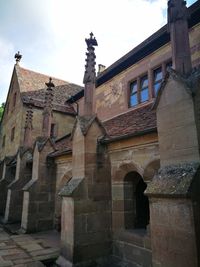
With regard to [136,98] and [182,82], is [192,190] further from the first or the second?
[136,98]

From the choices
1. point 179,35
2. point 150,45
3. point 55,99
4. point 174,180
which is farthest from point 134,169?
point 55,99

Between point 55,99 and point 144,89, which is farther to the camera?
point 55,99

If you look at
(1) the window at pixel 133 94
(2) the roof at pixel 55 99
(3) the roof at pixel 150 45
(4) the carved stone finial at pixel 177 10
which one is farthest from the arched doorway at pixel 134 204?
(2) the roof at pixel 55 99

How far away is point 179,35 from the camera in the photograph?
13.6ft

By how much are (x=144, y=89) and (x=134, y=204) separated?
5.19 m

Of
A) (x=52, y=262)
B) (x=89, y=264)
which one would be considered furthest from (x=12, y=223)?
(x=89, y=264)

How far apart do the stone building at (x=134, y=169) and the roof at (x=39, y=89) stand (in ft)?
18.1

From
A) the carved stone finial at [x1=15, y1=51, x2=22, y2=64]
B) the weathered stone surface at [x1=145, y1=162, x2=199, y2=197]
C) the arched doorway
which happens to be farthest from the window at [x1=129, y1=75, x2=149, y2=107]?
the carved stone finial at [x1=15, y1=51, x2=22, y2=64]

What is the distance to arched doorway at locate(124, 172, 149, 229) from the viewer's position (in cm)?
587

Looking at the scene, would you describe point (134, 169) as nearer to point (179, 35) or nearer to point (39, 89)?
point (179, 35)

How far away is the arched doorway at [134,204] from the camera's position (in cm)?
587

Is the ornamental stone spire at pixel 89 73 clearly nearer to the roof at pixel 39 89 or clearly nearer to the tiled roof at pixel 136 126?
the tiled roof at pixel 136 126

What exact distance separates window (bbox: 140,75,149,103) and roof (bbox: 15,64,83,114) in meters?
7.78

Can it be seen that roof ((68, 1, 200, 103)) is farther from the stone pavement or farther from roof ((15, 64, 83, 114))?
the stone pavement
